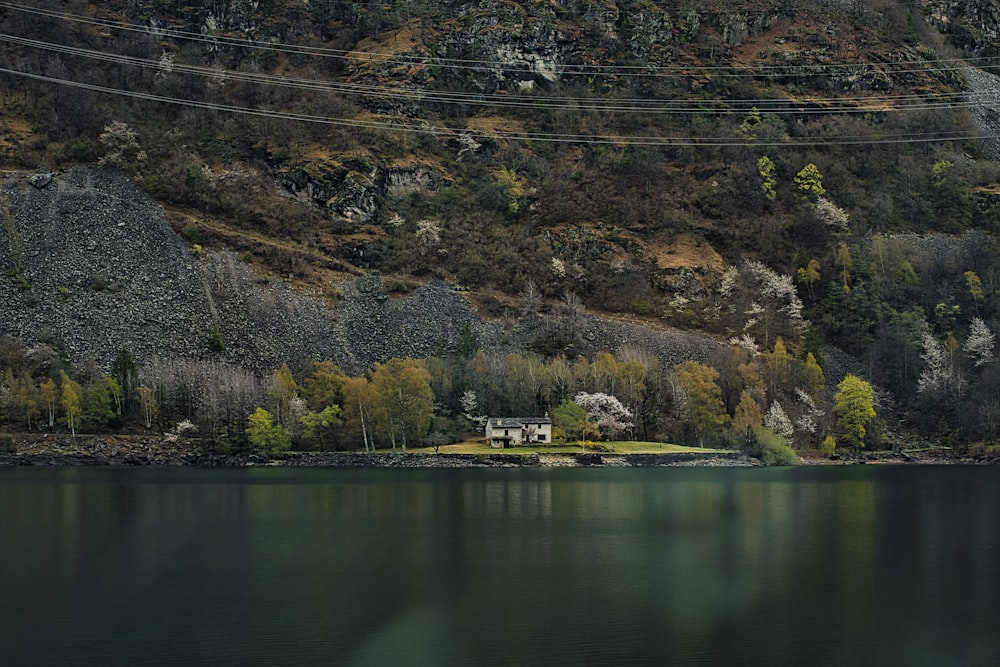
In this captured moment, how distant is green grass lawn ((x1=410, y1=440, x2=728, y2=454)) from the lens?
81.8m

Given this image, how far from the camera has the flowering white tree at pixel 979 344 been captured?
96.6 meters

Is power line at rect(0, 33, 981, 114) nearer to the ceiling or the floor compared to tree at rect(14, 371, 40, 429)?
nearer to the ceiling

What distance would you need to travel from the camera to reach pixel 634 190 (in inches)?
4749

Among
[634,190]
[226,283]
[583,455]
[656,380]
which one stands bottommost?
[583,455]

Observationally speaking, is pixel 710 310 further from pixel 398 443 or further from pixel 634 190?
pixel 398 443

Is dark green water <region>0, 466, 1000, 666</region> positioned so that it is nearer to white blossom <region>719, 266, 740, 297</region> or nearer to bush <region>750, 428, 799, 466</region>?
bush <region>750, 428, 799, 466</region>

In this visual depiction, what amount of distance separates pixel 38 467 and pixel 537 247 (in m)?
54.4

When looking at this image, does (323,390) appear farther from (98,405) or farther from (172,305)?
(172,305)

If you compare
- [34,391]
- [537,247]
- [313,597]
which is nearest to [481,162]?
[537,247]

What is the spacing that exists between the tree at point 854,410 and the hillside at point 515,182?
6601 mm

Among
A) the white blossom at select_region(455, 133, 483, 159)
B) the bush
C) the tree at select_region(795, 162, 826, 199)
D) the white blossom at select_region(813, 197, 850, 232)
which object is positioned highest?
the white blossom at select_region(455, 133, 483, 159)

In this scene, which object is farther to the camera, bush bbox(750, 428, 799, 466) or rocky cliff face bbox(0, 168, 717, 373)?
rocky cliff face bbox(0, 168, 717, 373)

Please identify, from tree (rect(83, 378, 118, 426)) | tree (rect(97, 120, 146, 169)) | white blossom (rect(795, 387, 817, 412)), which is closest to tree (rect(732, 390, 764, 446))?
white blossom (rect(795, 387, 817, 412))

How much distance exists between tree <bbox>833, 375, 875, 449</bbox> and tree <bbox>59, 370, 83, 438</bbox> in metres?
59.7
